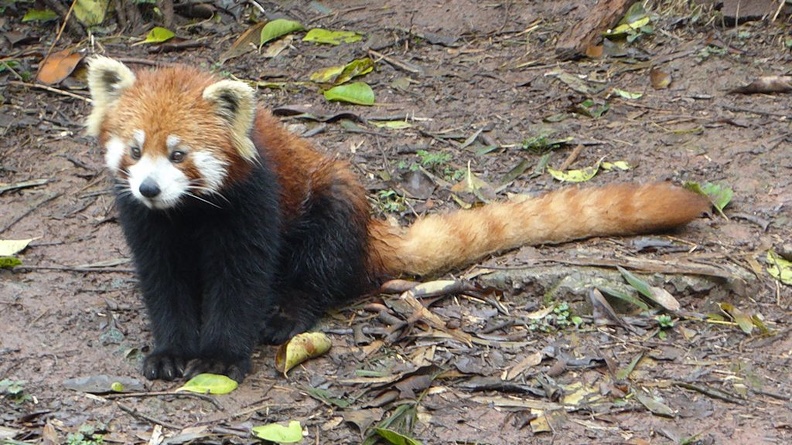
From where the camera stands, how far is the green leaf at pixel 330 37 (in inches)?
279

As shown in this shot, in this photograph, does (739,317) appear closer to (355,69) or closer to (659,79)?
(659,79)

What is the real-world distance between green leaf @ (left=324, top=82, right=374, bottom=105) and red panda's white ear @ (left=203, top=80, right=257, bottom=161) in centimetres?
251

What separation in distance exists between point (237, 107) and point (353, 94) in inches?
102

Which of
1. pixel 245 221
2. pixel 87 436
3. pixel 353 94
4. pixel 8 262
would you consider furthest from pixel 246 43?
pixel 87 436

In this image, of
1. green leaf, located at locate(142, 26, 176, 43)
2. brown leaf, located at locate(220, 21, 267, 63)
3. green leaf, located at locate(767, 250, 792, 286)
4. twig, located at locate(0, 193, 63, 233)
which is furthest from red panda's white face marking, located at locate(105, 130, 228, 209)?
green leaf, located at locate(142, 26, 176, 43)

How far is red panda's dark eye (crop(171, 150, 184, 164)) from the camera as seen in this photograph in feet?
12.1

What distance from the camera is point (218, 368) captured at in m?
3.87

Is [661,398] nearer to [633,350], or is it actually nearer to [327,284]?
[633,350]

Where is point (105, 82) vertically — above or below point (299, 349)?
above

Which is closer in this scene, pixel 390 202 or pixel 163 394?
pixel 163 394

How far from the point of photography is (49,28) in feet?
23.3

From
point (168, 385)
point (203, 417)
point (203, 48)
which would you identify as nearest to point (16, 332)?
point (168, 385)

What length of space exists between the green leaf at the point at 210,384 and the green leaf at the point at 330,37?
148 inches

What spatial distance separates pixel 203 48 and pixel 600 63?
277cm
